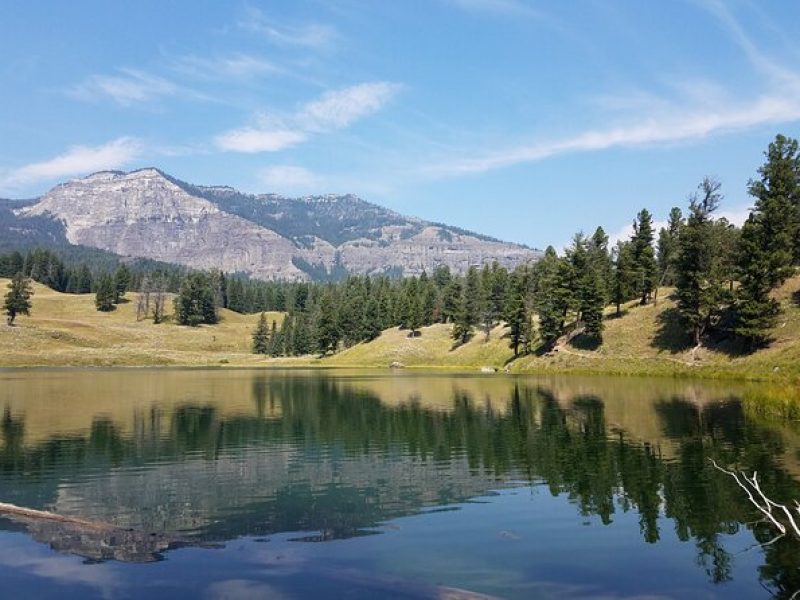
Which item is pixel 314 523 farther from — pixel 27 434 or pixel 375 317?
pixel 375 317

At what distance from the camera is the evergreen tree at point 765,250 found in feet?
289

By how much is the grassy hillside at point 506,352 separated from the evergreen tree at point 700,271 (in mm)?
4782

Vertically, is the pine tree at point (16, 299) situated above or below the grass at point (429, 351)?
above

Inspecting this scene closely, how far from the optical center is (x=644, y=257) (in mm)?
120375

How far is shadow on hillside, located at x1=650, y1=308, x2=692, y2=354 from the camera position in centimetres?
10131

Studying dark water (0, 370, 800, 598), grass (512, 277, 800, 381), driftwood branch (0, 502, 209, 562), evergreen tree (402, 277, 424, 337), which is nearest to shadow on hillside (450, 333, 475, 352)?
evergreen tree (402, 277, 424, 337)

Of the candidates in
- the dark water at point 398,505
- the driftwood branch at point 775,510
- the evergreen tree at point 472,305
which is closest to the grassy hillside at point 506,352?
the evergreen tree at point 472,305

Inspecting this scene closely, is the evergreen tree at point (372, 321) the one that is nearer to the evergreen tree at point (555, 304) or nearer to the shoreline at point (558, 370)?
the shoreline at point (558, 370)

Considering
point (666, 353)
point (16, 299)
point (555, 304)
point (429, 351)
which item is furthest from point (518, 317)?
point (16, 299)

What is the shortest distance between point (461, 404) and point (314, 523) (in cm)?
4118

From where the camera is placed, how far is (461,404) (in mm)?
63062

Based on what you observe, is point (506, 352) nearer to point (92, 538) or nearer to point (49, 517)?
point (49, 517)

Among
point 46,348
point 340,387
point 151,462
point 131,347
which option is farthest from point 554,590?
point 131,347

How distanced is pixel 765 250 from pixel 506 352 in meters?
55.5
